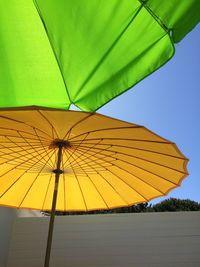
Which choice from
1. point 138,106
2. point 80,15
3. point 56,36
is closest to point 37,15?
point 56,36

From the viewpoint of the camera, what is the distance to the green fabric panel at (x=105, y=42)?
1766 mm

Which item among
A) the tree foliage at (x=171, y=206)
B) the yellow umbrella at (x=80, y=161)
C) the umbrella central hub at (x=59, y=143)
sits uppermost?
the tree foliage at (x=171, y=206)

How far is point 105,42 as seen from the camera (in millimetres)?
1843

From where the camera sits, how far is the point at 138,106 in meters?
6.43

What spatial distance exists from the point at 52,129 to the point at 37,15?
69 cm

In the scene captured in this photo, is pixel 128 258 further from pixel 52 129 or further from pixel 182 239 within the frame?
pixel 52 129

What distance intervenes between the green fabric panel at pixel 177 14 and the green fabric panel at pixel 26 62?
2.18 ft

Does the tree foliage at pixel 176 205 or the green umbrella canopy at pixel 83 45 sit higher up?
the tree foliage at pixel 176 205

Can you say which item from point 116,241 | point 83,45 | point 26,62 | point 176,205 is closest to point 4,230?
point 116,241

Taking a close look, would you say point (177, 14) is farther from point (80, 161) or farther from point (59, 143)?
point (80, 161)

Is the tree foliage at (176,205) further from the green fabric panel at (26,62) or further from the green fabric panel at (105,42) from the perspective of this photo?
the green fabric panel at (105,42)

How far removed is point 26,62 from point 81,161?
1059 mm

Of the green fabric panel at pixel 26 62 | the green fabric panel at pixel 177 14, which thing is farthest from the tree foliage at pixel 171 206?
the green fabric panel at pixel 177 14

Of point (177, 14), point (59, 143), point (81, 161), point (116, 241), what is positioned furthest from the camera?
point (116, 241)
